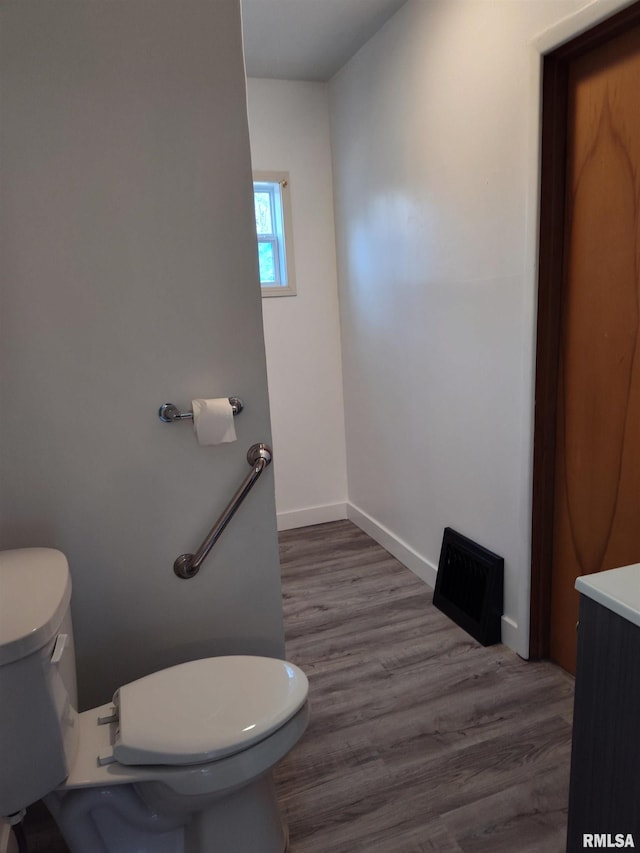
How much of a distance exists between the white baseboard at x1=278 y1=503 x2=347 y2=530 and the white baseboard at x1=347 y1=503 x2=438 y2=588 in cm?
7

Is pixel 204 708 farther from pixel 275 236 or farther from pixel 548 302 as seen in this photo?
pixel 275 236

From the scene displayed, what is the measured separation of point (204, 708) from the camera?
112 centimetres

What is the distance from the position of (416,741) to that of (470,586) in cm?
70

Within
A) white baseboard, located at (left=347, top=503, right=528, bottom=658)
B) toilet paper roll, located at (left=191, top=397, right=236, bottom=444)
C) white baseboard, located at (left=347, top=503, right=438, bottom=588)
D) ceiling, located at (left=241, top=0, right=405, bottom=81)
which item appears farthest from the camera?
white baseboard, located at (left=347, top=503, right=438, bottom=588)

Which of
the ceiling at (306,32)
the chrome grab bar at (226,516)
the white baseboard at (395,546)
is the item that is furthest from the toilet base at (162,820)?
the ceiling at (306,32)

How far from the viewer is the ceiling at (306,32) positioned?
2260mm

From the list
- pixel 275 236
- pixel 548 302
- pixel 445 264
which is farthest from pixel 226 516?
pixel 275 236

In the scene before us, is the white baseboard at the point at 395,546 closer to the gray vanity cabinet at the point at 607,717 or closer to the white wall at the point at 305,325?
the white wall at the point at 305,325

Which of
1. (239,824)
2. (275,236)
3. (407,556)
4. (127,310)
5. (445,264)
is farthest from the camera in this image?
(275,236)

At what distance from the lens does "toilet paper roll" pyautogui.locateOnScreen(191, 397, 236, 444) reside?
1.33m

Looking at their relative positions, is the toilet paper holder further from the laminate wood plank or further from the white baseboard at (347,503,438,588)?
the white baseboard at (347,503,438,588)

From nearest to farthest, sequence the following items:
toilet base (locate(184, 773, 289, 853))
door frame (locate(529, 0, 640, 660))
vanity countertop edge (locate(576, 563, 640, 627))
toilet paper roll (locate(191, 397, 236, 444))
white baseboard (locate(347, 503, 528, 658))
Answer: vanity countertop edge (locate(576, 563, 640, 627)) < toilet base (locate(184, 773, 289, 853)) < toilet paper roll (locate(191, 397, 236, 444)) < door frame (locate(529, 0, 640, 660)) < white baseboard (locate(347, 503, 528, 658))

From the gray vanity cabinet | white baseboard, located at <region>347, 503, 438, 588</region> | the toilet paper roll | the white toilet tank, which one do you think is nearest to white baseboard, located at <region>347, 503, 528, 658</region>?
white baseboard, located at <region>347, 503, 438, 588</region>

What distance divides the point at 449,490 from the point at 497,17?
173 centimetres
